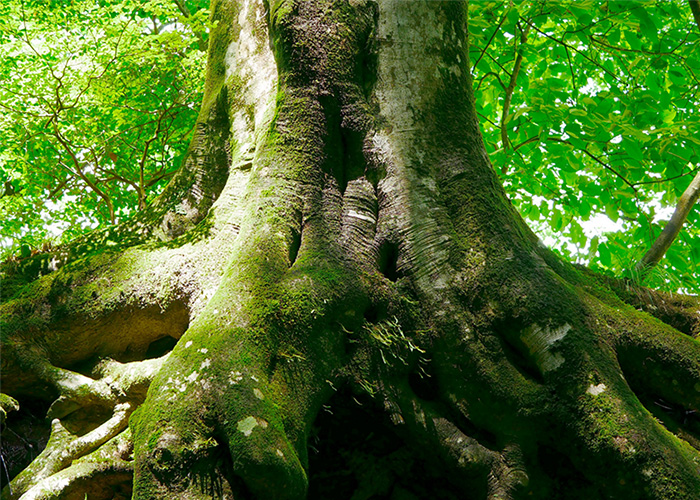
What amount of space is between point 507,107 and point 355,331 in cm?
537

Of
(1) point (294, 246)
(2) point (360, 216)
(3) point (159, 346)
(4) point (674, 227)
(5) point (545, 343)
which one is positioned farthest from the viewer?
(4) point (674, 227)

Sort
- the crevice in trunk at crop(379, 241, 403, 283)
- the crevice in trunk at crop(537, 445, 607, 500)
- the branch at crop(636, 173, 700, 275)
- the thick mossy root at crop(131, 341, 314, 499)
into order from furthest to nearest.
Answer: the branch at crop(636, 173, 700, 275) < the crevice in trunk at crop(379, 241, 403, 283) < the crevice in trunk at crop(537, 445, 607, 500) < the thick mossy root at crop(131, 341, 314, 499)

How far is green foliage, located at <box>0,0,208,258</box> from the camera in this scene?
6.69 m

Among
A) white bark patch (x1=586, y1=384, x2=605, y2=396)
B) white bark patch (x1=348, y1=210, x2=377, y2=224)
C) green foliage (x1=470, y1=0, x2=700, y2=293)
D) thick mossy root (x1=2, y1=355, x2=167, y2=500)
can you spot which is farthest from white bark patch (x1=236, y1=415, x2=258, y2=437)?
green foliage (x1=470, y1=0, x2=700, y2=293)

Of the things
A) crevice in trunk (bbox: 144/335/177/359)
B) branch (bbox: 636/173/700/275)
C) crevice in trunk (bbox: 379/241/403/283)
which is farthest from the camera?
branch (bbox: 636/173/700/275)

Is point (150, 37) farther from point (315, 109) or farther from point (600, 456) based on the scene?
point (600, 456)

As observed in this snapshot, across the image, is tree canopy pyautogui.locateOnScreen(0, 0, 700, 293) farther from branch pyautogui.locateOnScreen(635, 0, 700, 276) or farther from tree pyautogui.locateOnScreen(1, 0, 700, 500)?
tree pyautogui.locateOnScreen(1, 0, 700, 500)

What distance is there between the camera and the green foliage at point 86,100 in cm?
669

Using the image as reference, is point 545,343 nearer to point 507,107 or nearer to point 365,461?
point 365,461

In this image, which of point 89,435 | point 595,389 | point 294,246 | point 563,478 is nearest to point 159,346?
point 89,435

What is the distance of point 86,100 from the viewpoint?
7.28 meters

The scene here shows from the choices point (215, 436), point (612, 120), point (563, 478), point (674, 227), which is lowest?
point (563, 478)

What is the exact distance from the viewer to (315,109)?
3.62m

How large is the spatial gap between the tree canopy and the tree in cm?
142
